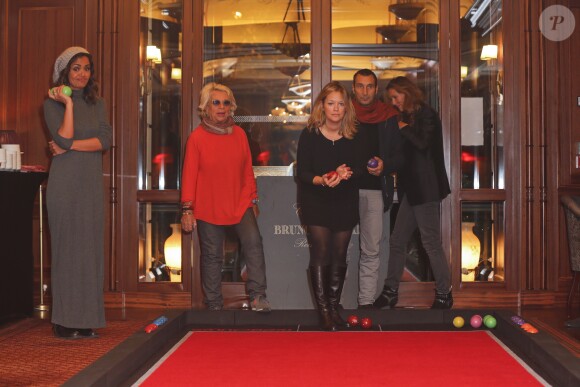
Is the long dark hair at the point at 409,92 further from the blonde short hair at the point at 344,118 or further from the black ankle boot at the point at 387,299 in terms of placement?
the black ankle boot at the point at 387,299

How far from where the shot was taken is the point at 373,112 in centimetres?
605

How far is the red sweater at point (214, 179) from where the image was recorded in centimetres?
603

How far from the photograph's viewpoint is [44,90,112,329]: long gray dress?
4.95m

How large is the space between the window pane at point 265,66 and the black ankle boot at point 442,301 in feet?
4.84

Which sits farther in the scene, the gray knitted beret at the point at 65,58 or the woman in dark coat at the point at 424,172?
the woman in dark coat at the point at 424,172

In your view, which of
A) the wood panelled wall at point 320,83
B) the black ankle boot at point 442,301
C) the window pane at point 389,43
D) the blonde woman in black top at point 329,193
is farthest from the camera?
the window pane at point 389,43

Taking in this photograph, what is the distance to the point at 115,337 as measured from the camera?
5.14 m

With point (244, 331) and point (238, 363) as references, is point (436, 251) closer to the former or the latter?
point (244, 331)

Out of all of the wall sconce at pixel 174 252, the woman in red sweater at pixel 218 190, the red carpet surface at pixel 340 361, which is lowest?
the red carpet surface at pixel 340 361

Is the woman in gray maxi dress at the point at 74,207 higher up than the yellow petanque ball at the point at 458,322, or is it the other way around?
the woman in gray maxi dress at the point at 74,207

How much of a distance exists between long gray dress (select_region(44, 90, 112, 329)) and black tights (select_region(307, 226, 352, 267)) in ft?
4.65

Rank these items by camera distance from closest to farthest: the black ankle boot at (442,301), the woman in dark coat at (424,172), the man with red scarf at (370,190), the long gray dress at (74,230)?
the long gray dress at (74,230)
the man with red scarf at (370,190)
the woman in dark coat at (424,172)
the black ankle boot at (442,301)

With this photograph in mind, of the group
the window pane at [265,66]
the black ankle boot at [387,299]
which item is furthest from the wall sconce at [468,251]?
the window pane at [265,66]

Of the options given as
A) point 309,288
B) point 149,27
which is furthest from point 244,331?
point 149,27
